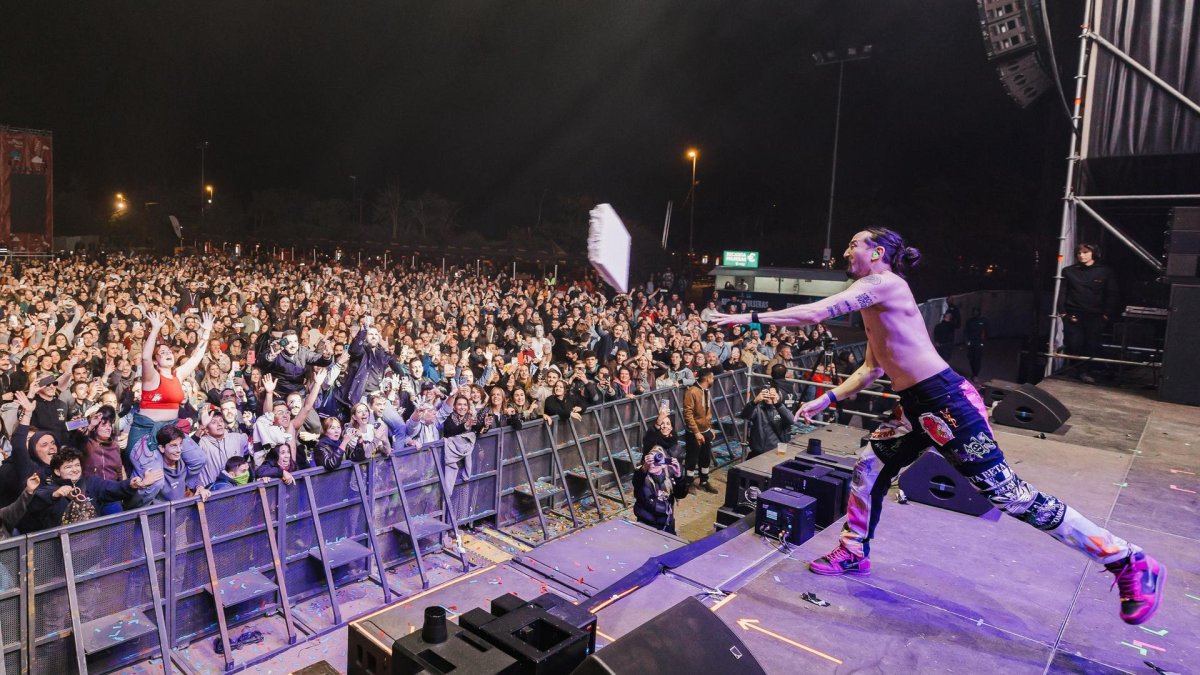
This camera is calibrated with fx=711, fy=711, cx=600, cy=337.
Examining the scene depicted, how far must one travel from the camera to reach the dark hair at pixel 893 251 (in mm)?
3086

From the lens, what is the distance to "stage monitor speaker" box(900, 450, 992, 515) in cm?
421

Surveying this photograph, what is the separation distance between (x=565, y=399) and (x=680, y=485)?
72.3 inches

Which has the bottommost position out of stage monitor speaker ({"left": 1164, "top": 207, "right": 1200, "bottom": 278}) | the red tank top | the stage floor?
the stage floor

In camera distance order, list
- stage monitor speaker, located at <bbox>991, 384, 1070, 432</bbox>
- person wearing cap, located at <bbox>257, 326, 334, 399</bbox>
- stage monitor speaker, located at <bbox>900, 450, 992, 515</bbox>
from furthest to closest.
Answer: person wearing cap, located at <bbox>257, 326, 334, 399</bbox>
stage monitor speaker, located at <bbox>991, 384, 1070, 432</bbox>
stage monitor speaker, located at <bbox>900, 450, 992, 515</bbox>

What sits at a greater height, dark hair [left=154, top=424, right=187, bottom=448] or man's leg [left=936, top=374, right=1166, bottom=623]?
man's leg [left=936, top=374, right=1166, bottom=623]

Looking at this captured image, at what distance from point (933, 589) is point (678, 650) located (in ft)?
5.93

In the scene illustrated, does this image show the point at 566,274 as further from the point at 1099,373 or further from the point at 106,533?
the point at 106,533

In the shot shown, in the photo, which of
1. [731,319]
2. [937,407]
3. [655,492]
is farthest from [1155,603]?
[655,492]

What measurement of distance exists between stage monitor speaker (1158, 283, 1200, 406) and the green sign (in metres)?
17.2

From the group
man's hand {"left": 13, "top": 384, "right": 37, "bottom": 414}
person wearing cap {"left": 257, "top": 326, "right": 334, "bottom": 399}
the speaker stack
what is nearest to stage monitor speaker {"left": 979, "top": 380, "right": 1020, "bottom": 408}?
the speaker stack

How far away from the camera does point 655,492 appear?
670cm

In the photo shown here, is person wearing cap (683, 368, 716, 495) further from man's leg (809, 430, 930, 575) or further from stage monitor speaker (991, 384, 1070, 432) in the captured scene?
man's leg (809, 430, 930, 575)

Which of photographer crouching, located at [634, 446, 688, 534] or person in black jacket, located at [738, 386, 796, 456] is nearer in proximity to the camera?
photographer crouching, located at [634, 446, 688, 534]

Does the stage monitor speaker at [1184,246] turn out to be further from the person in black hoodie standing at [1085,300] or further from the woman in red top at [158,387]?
the woman in red top at [158,387]
